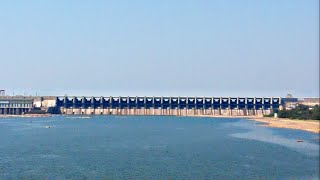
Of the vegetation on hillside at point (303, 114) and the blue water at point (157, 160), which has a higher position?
the vegetation on hillside at point (303, 114)

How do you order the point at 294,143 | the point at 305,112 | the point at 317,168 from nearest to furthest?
the point at 317,168, the point at 294,143, the point at 305,112

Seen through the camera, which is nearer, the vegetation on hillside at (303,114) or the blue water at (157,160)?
the blue water at (157,160)

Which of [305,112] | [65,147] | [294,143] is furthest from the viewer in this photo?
[305,112]

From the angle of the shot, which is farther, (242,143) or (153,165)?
(242,143)

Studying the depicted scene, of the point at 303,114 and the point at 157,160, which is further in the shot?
the point at 303,114

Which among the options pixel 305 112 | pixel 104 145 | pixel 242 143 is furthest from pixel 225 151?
pixel 305 112

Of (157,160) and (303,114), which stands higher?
(303,114)

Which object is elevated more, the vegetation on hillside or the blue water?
the vegetation on hillside

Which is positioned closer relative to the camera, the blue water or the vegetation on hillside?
the blue water

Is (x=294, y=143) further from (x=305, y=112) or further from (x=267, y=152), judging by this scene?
(x=305, y=112)

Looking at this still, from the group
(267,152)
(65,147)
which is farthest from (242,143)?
(65,147)
